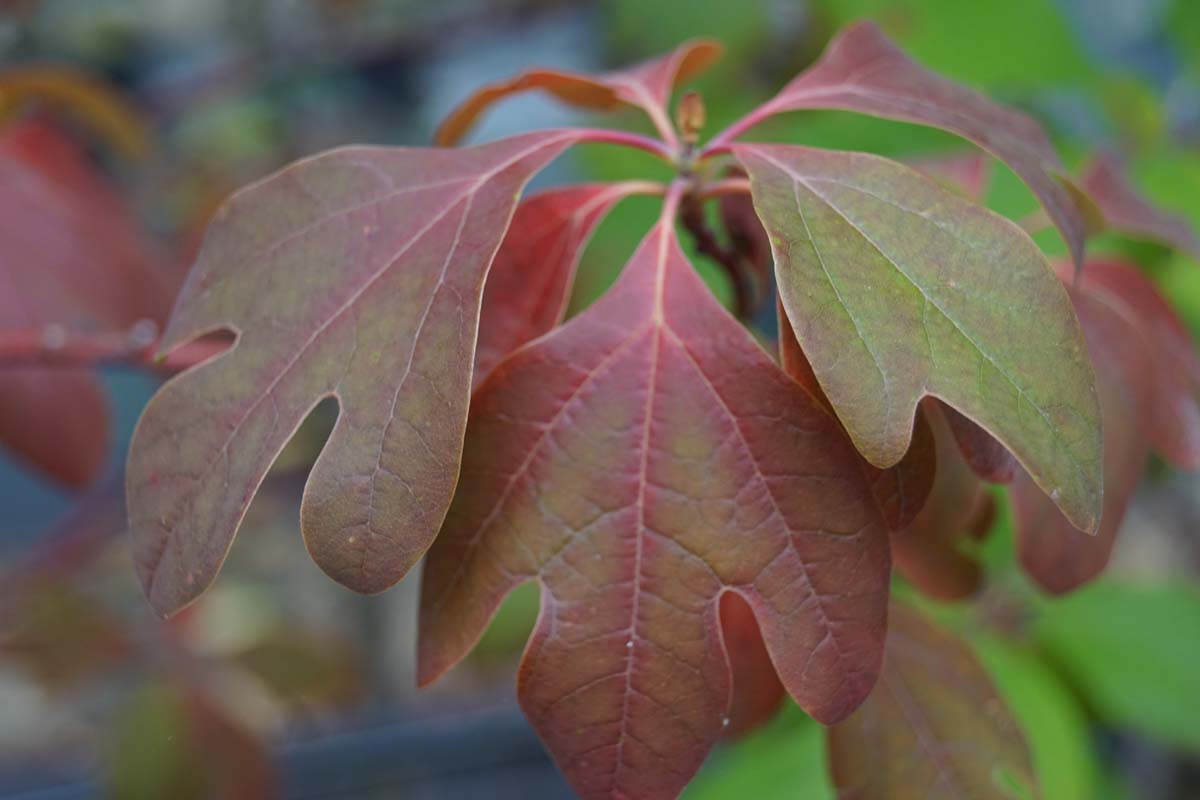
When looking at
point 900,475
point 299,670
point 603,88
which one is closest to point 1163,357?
point 900,475

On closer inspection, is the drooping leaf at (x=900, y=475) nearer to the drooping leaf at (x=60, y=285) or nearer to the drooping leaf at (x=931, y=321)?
the drooping leaf at (x=931, y=321)

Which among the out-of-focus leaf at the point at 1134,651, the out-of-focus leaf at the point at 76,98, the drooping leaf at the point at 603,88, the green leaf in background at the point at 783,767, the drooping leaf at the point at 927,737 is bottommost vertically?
the out-of-focus leaf at the point at 1134,651

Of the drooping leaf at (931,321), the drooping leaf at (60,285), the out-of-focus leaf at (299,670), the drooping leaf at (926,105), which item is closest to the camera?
the drooping leaf at (931,321)

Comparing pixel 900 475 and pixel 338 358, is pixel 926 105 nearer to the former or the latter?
pixel 900 475

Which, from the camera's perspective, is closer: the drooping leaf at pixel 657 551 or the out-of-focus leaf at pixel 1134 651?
the drooping leaf at pixel 657 551

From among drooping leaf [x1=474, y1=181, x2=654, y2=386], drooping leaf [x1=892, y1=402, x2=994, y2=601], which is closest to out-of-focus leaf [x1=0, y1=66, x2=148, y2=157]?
drooping leaf [x1=474, y1=181, x2=654, y2=386]

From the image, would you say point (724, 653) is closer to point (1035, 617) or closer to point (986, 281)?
point (986, 281)

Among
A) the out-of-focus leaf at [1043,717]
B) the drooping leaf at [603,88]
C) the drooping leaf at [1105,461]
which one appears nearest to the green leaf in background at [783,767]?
the out-of-focus leaf at [1043,717]

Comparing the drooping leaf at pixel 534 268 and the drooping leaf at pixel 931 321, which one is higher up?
the drooping leaf at pixel 534 268
